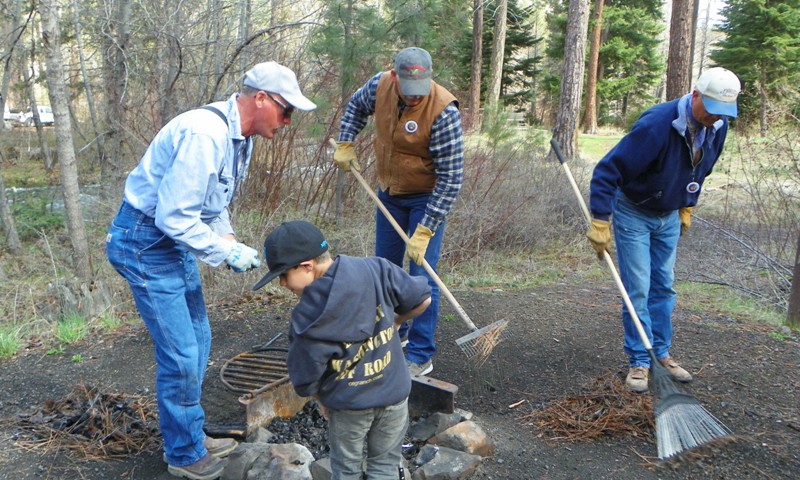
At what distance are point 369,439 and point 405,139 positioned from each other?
5.88 ft

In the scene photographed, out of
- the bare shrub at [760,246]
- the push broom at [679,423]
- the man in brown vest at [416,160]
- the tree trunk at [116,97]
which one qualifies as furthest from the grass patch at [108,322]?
the bare shrub at [760,246]

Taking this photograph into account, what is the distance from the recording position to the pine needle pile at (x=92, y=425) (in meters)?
3.16

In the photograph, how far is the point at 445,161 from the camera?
3.54 meters

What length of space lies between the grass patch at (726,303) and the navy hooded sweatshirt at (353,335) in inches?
162

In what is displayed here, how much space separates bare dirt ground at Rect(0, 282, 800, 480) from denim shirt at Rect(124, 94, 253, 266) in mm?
1270

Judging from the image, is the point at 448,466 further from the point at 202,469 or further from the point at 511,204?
the point at 511,204

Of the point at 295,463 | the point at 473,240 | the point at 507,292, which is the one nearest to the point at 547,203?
the point at 473,240

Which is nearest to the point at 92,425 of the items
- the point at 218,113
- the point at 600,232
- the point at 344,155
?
the point at 218,113

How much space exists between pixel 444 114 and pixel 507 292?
2.82 m

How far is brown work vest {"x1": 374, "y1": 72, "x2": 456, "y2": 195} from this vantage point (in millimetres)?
3504

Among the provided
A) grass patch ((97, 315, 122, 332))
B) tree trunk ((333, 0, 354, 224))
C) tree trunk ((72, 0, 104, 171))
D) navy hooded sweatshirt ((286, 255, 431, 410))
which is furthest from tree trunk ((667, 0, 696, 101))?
navy hooded sweatshirt ((286, 255, 431, 410))

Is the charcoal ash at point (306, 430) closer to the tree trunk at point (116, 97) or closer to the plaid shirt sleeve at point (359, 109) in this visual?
the plaid shirt sleeve at point (359, 109)

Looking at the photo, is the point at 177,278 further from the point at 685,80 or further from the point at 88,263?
the point at 685,80

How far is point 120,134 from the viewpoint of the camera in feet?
28.0
